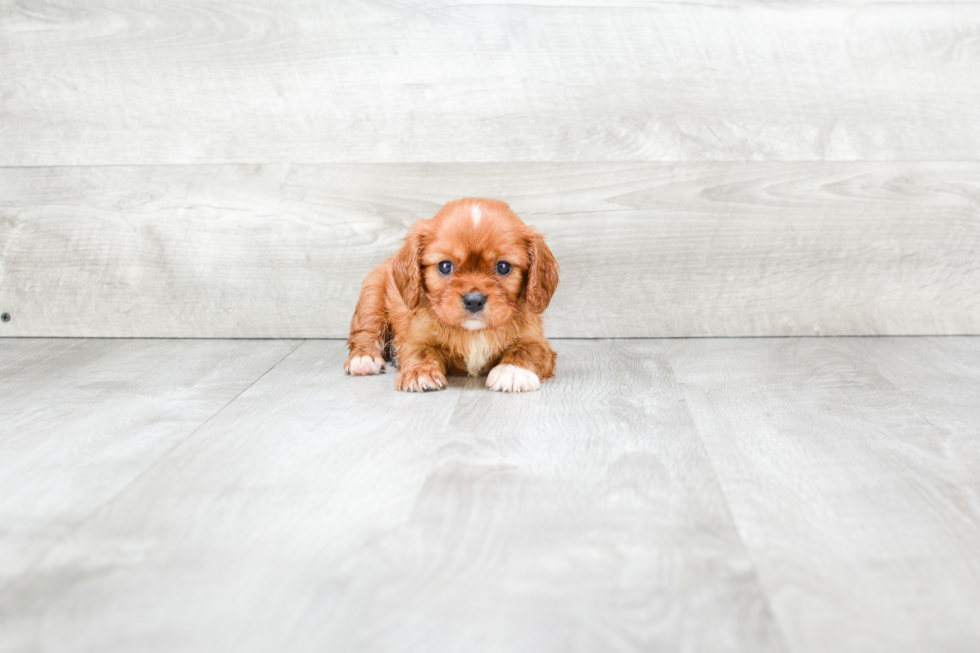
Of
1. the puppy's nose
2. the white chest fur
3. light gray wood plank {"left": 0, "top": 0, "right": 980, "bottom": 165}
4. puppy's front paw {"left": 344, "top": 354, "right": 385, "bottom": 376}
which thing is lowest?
puppy's front paw {"left": 344, "top": 354, "right": 385, "bottom": 376}

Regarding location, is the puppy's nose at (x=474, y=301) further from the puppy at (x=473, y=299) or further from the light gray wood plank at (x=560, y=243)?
the light gray wood plank at (x=560, y=243)

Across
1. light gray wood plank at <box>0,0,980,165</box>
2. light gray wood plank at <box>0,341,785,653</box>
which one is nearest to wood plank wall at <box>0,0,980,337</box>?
light gray wood plank at <box>0,0,980,165</box>

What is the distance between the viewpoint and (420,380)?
2.05m

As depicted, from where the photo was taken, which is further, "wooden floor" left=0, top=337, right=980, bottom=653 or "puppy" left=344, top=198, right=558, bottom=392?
"puppy" left=344, top=198, right=558, bottom=392

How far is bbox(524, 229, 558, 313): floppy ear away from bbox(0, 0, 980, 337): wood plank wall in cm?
59

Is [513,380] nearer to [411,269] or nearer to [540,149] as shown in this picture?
[411,269]

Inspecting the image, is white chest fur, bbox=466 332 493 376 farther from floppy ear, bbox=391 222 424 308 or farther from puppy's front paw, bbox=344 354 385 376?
puppy's front paw, bbox=344 354 385 376

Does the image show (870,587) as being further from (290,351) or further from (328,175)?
(328,175)

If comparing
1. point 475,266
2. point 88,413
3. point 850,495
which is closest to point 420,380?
point 475,266

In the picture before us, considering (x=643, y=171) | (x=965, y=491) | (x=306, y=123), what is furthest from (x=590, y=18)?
(x=965, y=491)

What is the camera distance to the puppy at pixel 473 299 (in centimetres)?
199

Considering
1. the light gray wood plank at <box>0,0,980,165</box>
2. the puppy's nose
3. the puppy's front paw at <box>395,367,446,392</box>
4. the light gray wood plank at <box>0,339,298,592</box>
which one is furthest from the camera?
the light gray wood plank at <box>0,0,980,165</box>

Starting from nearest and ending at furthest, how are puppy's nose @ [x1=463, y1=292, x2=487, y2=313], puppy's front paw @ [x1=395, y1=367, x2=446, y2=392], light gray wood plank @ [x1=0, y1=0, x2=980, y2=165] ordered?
puppy's nose @ [x1=463, y1=292, x2=487, y2=313] < puppy's front paw @ [x1=395, y1=367, x2=446, y2=392] < light gray wood plank @ [x1=0, y1=0, x2=980, y2=165]

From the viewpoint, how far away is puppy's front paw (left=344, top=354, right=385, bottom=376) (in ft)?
7.41
